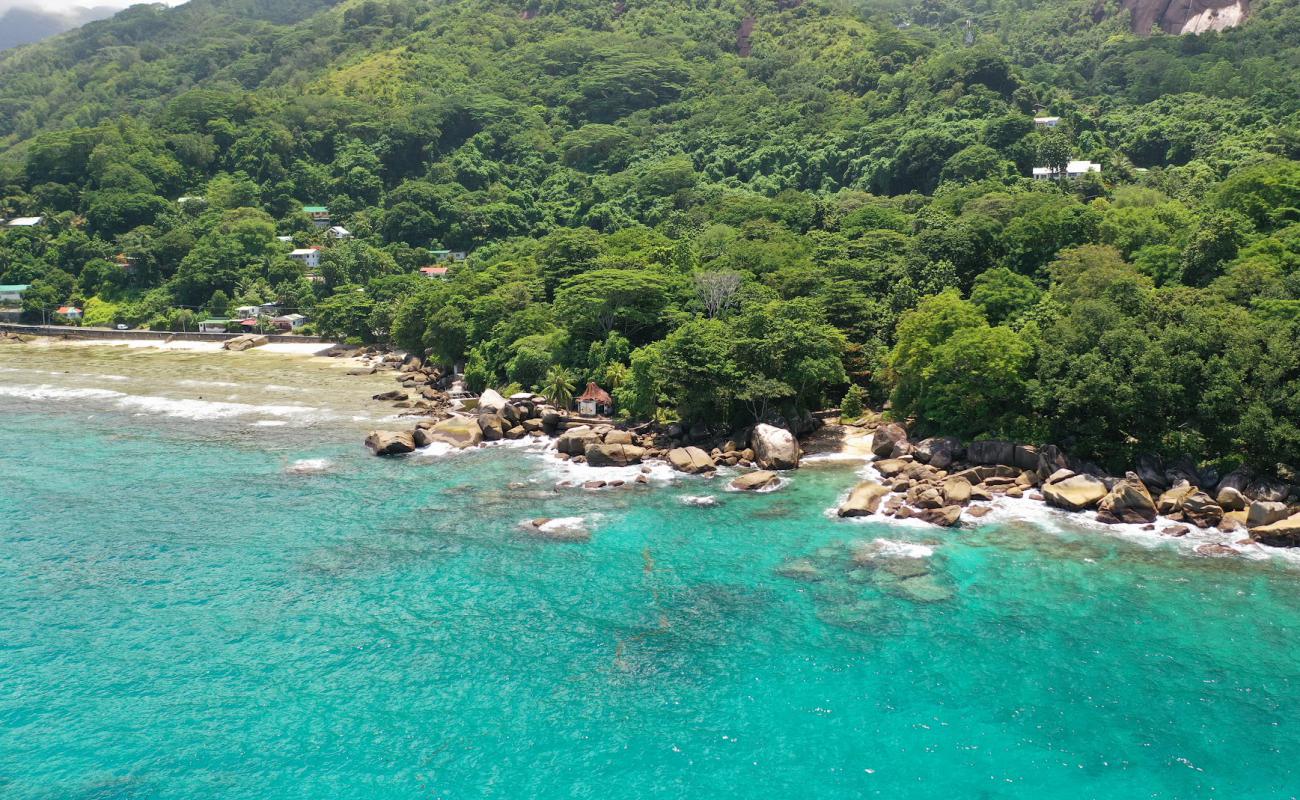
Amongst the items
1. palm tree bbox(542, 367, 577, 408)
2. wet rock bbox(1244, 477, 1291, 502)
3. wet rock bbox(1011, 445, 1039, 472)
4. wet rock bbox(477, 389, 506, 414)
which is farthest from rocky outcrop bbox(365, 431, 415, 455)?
wet rock bbox(1244, 477, 1291, 502)

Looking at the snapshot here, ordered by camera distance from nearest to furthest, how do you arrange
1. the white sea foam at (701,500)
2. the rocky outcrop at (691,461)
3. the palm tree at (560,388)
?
the white sea foam at (701,500)
the rocky outcrop at (691,461)
the palm tree at (560,388)

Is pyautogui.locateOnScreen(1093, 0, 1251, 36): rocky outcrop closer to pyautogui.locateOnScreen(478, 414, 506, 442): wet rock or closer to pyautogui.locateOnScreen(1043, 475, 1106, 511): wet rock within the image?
pyautogui.locateOnScreen(1043, 475, 1106, 511): wet rock

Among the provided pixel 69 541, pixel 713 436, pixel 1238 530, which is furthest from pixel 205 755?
pixel 1238 530

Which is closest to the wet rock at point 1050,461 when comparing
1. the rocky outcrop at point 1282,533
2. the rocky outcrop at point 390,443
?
the rocky outcrop at point 1282,533

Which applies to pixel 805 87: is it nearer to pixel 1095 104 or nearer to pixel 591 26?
pixel 1095 104

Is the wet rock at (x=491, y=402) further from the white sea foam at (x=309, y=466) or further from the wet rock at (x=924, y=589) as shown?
the wet rock at (x=924, y=589)

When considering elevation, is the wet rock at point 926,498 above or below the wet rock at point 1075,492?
below

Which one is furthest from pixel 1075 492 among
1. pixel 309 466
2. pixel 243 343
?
pixel 243 343
